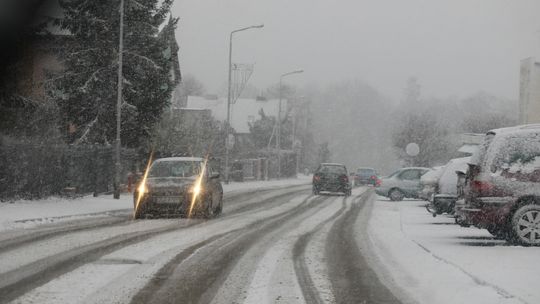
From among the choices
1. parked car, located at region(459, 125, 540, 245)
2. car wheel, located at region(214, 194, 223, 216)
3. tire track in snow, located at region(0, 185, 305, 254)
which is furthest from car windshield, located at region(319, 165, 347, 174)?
parked car, located at region(459, 125, 540, 245)

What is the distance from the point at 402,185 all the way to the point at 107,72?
1376 cm

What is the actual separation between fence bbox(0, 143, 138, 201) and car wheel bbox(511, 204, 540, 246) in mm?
13095

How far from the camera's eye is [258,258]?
982 centimetres

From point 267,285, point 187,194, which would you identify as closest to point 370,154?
point 187,194

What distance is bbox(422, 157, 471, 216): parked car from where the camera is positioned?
17.1m

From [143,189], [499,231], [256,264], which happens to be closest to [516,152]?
[499,231]

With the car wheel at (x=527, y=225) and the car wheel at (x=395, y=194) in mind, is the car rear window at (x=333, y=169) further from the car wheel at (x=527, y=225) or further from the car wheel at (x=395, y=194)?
the car wheel at (x=527, y=225)

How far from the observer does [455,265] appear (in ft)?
30.7

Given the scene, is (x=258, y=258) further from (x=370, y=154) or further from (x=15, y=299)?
(x=370, y=154)

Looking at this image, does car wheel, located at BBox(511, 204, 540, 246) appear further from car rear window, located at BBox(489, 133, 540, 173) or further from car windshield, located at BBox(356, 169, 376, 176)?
car windshield, located at BBox(356, 169, 376, 176)

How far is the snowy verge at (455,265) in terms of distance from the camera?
7176 millimetres

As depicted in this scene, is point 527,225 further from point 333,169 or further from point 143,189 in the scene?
point 333,169

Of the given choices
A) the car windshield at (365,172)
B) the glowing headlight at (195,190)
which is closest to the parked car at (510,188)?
the glowing headlight at (195,190)

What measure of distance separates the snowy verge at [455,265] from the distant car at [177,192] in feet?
14.2
